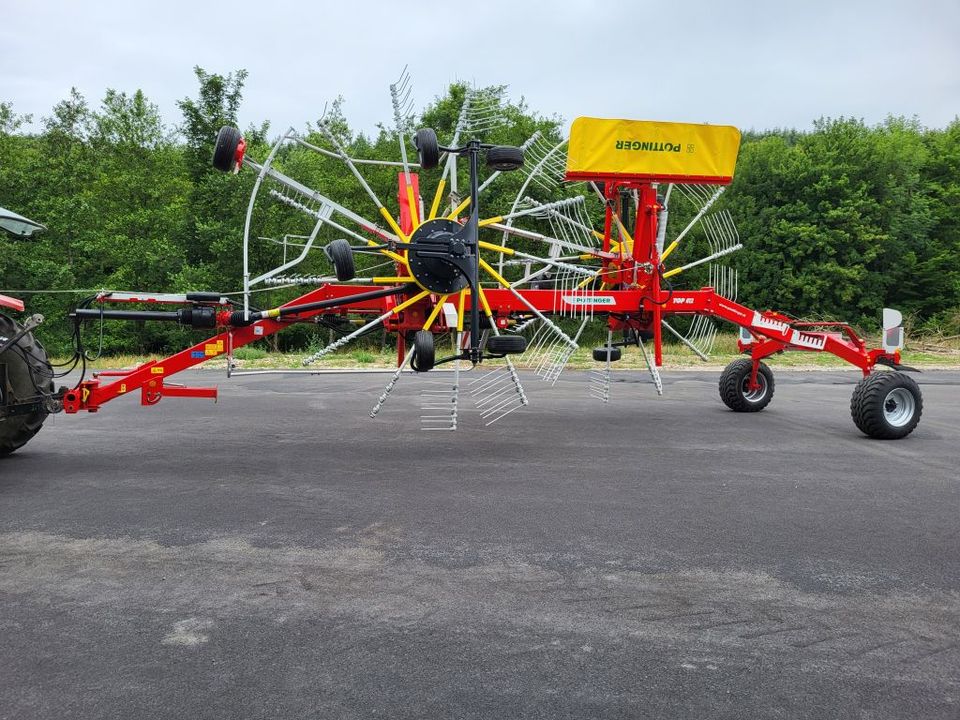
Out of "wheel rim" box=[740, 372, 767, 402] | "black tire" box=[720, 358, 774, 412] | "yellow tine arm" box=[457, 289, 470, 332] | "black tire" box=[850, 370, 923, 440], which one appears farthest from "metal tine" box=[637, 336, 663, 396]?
"yellow tine arm" box=[457, 289, 470, 332]

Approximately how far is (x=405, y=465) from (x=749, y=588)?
3.92 meters

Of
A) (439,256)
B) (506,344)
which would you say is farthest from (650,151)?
(506,344)

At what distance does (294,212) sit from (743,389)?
27715mm

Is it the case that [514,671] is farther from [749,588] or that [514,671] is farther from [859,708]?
[749,588]

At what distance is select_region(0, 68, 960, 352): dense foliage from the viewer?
36094 mm

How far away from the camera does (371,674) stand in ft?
10.1

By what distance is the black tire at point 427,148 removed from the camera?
709 centimetres

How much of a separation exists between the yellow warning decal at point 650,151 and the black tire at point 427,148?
205cm

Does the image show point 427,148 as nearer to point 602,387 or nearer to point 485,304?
point 485,304

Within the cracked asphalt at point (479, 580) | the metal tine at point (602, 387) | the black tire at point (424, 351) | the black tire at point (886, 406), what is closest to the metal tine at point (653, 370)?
the metal tine at point (602, 387)

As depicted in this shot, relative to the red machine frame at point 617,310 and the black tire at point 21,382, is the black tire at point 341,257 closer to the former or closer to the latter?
the red machine frame at point 617,310

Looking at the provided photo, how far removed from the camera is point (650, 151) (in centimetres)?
873

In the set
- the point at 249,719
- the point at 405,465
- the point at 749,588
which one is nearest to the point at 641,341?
the point at 405,465

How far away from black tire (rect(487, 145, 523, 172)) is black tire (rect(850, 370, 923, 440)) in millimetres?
5245
